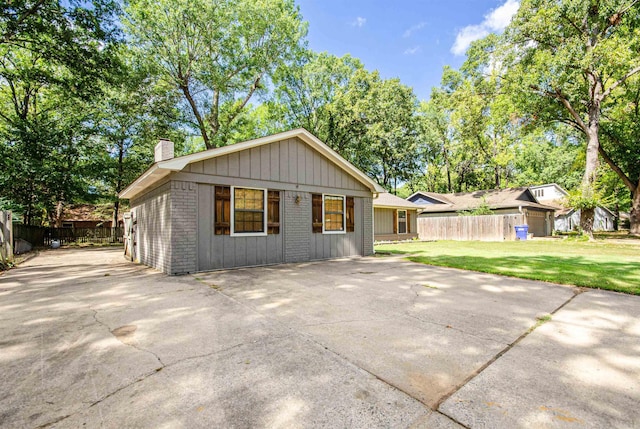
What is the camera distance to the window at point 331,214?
9070mm

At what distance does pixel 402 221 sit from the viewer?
19.5 metres

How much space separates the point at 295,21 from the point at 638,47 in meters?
20.8

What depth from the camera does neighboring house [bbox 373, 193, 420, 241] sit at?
704 inches

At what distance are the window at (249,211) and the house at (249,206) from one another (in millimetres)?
27

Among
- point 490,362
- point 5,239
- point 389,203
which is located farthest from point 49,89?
point 490,362

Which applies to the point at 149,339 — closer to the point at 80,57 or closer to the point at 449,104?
the point at 80,57

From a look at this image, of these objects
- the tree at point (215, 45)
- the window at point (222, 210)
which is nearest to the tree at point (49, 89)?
the tree at point (215, 45)

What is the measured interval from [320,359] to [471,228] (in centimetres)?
1988

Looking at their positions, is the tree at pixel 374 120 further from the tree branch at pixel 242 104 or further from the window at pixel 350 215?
the window at pixel 350 215

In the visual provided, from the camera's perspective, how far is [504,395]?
196cm

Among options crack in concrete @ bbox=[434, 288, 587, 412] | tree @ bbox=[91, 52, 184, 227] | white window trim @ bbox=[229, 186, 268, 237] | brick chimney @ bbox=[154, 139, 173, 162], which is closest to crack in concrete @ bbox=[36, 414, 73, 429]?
crack in concrete @ bbox=[434, 288, 587, 412]

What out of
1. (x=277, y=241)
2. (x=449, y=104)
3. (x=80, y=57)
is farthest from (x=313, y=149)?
(x=449, y=104)

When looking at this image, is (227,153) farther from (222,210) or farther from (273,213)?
(273,213)

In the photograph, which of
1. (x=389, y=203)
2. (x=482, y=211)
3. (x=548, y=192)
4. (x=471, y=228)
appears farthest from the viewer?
(x=548, y=192)
